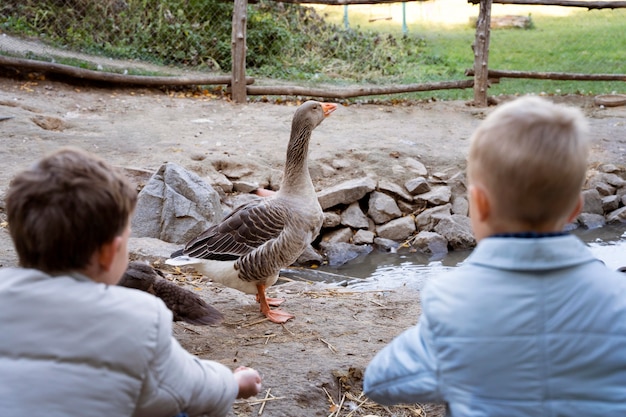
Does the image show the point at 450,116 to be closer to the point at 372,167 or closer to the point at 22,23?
the point at 372,167

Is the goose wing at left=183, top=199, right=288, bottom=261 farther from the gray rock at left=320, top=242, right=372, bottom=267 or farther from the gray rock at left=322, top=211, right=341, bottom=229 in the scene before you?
the gray rock at left=322, top=211, right=341, bottom=229

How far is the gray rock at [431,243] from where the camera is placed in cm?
659

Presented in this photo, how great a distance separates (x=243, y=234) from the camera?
13.4ft

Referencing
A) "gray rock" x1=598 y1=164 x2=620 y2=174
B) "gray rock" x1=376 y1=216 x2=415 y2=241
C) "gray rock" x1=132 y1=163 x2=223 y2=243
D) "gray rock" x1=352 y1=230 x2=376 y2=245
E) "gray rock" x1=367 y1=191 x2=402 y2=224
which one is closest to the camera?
"gray rock" x1=132 y1=163 x2=223 y2=243

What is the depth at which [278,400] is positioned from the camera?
288 centimetres

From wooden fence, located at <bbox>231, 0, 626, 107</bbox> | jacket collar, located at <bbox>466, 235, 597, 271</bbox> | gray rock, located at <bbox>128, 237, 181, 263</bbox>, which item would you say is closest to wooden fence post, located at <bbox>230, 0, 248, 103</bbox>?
wooden fence, located at <bbox>231, 0, 626, 107</bbox>

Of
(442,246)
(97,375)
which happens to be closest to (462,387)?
(97,375)

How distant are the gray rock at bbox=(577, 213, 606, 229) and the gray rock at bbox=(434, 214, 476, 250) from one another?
4.39 ft

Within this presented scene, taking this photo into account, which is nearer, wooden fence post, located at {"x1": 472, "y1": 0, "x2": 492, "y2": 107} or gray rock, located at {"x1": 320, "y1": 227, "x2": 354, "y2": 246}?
gray rock, located at {"x1": 320, "y1": 227, "x2": 354, "y2": 246}

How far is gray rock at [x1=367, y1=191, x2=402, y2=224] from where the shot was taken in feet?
22.8

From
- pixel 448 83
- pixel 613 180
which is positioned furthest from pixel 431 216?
pixel 448 83

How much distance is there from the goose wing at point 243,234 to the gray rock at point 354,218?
9.02ft

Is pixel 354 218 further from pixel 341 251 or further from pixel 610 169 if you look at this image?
pixel 610 169

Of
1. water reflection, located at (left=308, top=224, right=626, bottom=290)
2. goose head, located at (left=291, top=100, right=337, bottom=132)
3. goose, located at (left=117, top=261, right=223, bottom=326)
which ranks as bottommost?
water reflection, located at (left=308, top=224, right=626, bottom=290)
